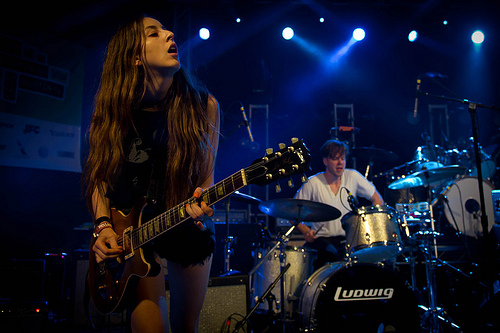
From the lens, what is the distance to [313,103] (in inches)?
373

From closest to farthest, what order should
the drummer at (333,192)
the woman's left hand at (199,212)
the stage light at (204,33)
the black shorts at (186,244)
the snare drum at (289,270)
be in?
the woman's left hand at (199,212) < the black shorts at (186,244) < the snare drum at (289,270) < the drummer at (333,192) < the stage light at (204,33)

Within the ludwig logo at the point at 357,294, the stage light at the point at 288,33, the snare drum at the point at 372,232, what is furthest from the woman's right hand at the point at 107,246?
the stage light at the point at 288,33

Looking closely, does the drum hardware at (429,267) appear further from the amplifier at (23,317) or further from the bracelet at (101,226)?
the amplifier at (23,317)

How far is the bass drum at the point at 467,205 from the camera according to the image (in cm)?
623

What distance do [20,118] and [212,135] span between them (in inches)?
198

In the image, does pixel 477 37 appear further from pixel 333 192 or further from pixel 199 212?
pixel 199 212

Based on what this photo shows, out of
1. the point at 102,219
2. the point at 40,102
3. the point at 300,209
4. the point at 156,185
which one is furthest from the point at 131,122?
the point at 40,102

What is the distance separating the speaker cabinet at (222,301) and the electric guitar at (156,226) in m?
1.84

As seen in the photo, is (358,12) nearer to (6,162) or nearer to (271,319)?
(271,319)

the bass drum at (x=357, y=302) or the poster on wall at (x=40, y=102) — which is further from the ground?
the poster on wall at (x=40, y=102)

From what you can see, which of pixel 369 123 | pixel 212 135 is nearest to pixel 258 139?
pixel 369 123

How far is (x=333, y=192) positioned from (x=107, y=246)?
444 cm

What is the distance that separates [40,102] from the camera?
6387 mm

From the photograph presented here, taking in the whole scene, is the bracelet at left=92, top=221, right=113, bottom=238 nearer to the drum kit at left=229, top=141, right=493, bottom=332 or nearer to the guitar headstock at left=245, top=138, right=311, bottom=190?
the guitar headstock at left=245, top=138, right=311, bottom=190
